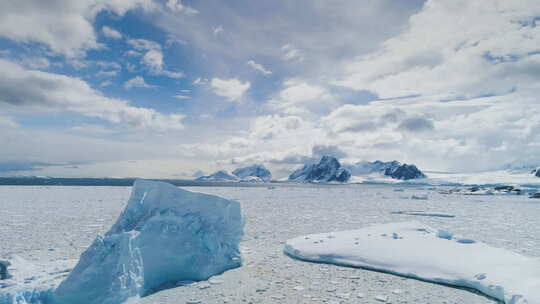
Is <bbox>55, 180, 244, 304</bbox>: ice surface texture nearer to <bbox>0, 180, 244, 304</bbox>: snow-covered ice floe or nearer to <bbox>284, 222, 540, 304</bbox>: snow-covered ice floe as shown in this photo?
<bbox>0, 180, 244, 304</bbox>: snow-covered ice floe

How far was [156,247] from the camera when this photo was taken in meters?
5.90

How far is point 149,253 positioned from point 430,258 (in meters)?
5.93

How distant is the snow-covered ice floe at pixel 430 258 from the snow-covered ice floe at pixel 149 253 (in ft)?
7.56

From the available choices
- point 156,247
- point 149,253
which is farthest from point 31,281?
point 156,247

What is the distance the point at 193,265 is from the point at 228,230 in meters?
1.22

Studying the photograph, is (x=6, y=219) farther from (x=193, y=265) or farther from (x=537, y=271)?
(x=537, y=271)

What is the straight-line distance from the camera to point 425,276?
5.98m

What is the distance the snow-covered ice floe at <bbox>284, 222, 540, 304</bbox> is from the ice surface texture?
88.0 inches

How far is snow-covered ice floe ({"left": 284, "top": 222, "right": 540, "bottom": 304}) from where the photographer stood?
5164mm

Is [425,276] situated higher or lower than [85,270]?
lower

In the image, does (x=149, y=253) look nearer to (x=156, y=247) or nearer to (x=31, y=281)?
(x=156, y=247)

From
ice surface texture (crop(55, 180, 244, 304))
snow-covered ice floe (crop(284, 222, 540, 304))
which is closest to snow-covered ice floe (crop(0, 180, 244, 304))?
ice surface texture (crop(55, 180, 244, 304))

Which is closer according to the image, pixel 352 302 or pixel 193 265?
pixel 352 302

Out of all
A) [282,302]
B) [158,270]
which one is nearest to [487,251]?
[282,302]
